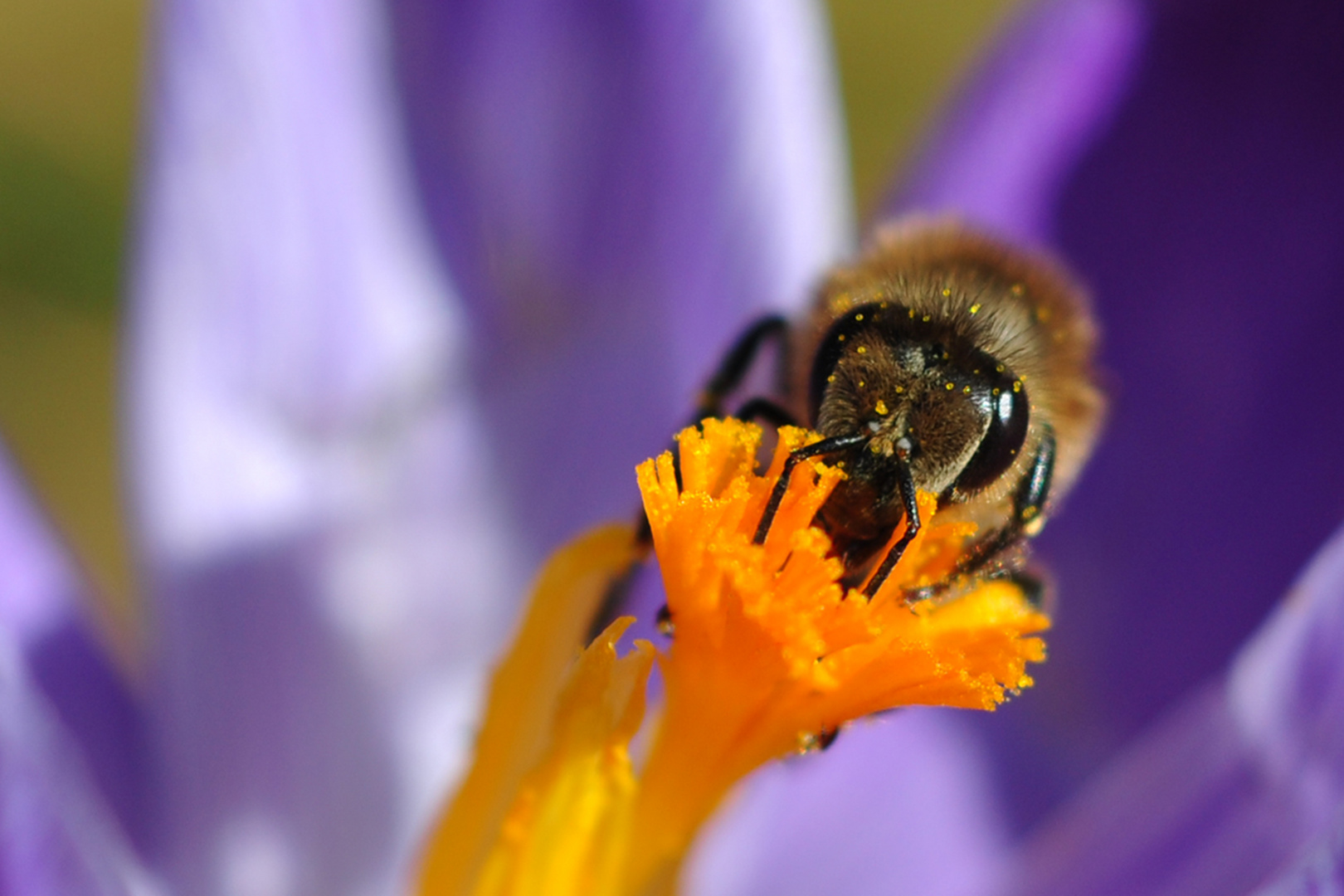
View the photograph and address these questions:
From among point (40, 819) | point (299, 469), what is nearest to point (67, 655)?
point (299, 469)

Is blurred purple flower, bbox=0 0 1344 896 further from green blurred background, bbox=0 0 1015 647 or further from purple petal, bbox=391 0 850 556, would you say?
green blurred background, bbox=0 0 1015 647

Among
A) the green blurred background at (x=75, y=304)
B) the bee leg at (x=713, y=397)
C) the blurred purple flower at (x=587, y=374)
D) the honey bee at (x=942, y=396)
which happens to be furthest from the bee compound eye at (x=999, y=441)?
the green blurred background at (x=75, y=304)

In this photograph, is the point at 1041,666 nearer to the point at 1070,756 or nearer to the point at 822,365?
the point at 1070,756

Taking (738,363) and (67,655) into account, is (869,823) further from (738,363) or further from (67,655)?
(67,655)

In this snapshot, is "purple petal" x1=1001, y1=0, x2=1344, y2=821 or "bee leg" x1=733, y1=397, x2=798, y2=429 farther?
"purple petal" x1=1001, y1=0, x2=1344, y2=821

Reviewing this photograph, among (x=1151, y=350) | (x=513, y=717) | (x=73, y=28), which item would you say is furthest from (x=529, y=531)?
(x=73, y=28)

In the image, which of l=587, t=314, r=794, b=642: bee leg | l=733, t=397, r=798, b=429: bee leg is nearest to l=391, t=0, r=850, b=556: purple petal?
l=587, t=314, r=794, b=642: bee leg

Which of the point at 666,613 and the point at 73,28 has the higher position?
the point at 73,28
